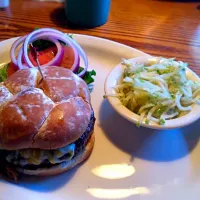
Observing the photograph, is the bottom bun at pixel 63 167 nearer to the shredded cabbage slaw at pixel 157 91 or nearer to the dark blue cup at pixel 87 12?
the shredded cabbage slaw at pixel 157 91

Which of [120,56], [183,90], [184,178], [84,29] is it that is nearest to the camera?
[184,178]

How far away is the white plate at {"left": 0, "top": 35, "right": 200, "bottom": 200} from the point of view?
1378mm

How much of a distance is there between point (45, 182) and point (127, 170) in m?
0.38

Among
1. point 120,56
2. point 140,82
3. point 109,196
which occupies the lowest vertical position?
→ point 109,196

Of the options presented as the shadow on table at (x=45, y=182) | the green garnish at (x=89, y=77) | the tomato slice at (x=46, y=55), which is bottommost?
the shadow on table at (x=45, y=182)

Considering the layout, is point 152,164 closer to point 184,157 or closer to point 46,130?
point 184,157

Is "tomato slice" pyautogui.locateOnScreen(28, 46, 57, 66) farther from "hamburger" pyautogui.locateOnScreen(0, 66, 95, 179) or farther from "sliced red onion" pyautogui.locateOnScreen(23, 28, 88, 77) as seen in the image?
"hamburger" pyautogui.locateOnScreen(0, 66, 95, 179)

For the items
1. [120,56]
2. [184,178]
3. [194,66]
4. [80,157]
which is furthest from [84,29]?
[184,178]

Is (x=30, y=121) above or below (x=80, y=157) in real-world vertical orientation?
above

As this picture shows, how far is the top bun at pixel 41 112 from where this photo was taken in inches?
51.2

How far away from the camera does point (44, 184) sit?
1403mm

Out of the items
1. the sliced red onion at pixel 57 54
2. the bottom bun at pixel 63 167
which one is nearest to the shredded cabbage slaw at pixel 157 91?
the bottom bun at pixel 63 167

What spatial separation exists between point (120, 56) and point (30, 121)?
958 mm

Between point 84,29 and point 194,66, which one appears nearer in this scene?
point 194,66
